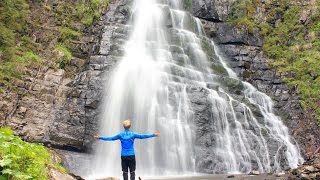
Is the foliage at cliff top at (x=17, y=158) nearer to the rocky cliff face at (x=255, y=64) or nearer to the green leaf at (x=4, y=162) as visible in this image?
the green leaf at (x=4, y=162)

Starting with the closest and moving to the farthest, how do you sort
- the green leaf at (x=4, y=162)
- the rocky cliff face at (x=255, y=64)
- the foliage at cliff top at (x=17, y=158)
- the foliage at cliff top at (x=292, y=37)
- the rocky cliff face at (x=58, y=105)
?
the green leaf at (x=4, y=162)
the foliage at cliff top at (x=17, y=158)
the rocky cliff face at (x=58, y=105)
the rocky cliff face at (x=255, y=64)
the foliage at cliff top at (x=292, y=37)

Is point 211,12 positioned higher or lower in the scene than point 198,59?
higher

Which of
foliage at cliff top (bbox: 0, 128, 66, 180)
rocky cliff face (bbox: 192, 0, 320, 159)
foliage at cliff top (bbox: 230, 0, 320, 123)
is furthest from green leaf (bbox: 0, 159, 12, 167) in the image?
foliage at cliff top (bbox: 230, 0, 320, 123)

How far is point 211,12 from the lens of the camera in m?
27.4

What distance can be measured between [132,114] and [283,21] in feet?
49.7

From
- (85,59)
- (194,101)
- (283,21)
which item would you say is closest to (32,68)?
(85,59)


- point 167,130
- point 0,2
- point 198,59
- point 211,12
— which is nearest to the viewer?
point 167,130

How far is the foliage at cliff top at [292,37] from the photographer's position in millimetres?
23188

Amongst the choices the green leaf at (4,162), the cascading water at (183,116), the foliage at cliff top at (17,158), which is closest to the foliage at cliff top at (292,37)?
the cascading water at (183,116)

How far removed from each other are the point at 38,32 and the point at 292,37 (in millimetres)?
16579

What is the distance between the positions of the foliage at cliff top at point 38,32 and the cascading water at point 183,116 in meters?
3.49

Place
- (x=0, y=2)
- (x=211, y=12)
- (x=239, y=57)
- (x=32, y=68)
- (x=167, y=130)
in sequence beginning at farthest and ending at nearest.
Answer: (x=211, y=12)
(x=239, y=57)
(x=0, y=2)
(x=32, y=68)
(x=167, y=130)

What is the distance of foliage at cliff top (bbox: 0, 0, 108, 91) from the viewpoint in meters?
19.7

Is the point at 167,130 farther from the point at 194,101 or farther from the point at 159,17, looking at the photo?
the point at 159,17
